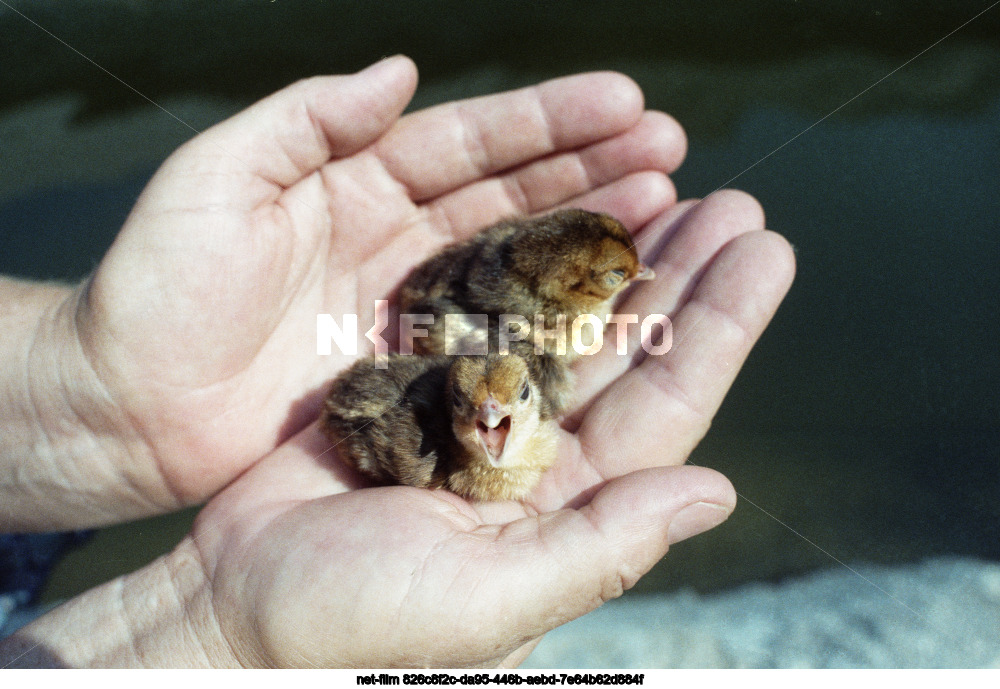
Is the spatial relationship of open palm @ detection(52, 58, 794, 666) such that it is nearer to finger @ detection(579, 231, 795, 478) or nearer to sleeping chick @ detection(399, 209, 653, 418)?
finger @ detection(579, 231, 795, 478)

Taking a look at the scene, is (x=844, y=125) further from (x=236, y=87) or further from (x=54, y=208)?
(x=54, y=208)

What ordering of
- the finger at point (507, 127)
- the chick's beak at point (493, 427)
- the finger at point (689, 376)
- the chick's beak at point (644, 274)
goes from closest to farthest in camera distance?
the chick's beak at point (493, 427), the finger at point (689, 376), the chick's beak at point (644, 274), the finger at point (507, 127)

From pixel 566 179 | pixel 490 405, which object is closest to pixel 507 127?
pixel 566 179

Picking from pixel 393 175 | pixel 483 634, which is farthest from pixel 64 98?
pixel 483 634

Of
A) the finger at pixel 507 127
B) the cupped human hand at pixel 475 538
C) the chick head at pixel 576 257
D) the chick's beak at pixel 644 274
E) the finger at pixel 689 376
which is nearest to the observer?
the cupped human hand at pixel 475 538

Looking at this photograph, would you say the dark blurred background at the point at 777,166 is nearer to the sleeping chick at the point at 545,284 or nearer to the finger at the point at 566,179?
the finger at the point at 566,179

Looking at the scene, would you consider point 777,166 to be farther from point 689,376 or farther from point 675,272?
point 689,376

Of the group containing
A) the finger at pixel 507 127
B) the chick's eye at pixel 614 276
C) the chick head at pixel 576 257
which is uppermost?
the finger at pixel 507 127

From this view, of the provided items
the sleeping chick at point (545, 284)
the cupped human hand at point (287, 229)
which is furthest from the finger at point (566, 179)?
the sleeping chick at point (545, 284)
